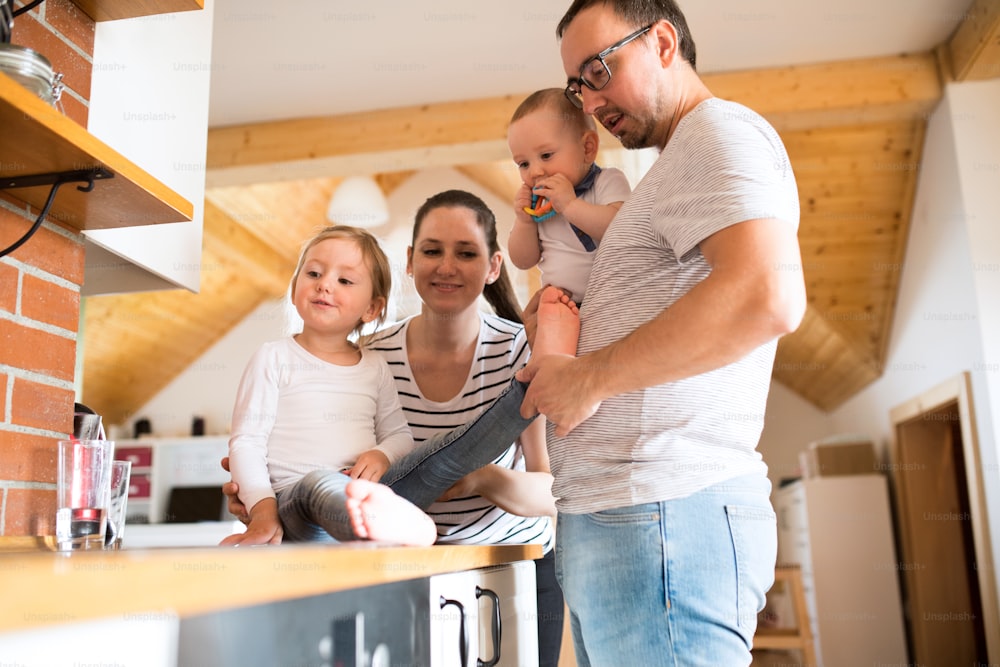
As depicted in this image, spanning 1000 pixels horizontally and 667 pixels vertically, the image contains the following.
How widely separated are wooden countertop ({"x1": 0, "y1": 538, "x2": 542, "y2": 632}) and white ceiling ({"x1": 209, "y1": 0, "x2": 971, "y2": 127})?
286cm

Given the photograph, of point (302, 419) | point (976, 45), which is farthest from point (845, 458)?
point (302, 419)

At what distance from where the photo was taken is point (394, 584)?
1051 mm

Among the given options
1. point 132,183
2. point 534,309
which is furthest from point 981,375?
point 132,183

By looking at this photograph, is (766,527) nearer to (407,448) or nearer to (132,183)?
(407,448)

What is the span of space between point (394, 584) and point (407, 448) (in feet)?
1.73

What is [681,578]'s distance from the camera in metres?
0.97

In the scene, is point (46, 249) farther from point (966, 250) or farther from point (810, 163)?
point (810, 163)

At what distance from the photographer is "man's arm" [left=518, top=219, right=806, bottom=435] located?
946mm

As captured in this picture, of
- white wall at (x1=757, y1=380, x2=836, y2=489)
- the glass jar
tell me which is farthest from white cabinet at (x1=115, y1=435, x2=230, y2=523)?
the glass jar

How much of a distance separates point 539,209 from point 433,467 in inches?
20.4

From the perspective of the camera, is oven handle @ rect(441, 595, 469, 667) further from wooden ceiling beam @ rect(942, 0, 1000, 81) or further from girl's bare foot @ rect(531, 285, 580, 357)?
wooden ceiling beam @ rect(942, 0, 1000, 81)

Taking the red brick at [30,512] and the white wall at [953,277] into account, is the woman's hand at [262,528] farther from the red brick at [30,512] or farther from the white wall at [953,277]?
the white wall at [953,277]

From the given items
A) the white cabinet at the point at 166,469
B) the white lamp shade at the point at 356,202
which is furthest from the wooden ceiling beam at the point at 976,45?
the white cabinet at the point at 166,469

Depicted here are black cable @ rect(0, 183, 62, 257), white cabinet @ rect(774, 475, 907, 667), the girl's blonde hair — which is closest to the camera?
black cable @ rect(0, 183, 62, 257)
